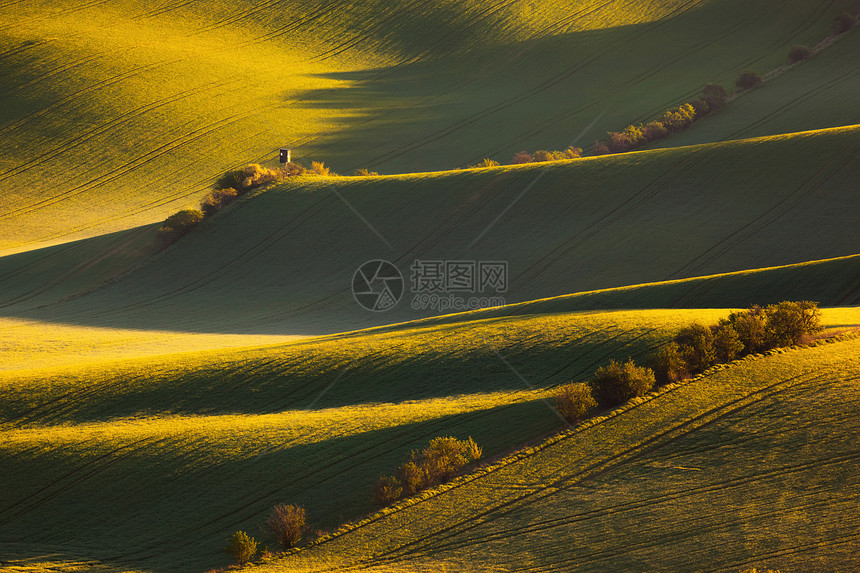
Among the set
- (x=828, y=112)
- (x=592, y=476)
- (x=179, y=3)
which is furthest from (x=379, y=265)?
(x=179, y=3)

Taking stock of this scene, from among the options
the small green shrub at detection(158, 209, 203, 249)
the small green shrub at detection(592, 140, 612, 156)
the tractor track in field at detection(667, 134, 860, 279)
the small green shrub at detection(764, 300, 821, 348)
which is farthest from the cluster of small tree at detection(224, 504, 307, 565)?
the small green shrub at detection(592, 140, 612, 156)

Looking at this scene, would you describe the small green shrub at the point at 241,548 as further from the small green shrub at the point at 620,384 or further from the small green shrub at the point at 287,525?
the small green shrub at the point at 620,384

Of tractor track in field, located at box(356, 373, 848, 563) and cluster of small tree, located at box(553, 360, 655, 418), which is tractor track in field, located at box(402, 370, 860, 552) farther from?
cluster of small tree, located at box(553, 360, 655, 418)

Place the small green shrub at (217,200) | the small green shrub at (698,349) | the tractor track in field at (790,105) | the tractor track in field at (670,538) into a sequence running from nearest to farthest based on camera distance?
the tractor track in field at (670,538) < the small green shrub at (698,349) < the small green shrub at (217,200) < the tractor track in field at (790,105)

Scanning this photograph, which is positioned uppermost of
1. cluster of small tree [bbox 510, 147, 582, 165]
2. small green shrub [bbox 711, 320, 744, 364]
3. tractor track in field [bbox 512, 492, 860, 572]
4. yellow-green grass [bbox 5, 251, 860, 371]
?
cluster of small tree [bbox 510, 147, 582, 165]

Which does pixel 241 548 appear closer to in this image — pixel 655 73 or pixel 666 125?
pixel 666 125

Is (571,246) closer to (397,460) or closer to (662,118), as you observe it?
(397,460)

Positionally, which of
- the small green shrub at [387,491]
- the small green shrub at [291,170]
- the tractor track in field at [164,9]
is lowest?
the small green shrub at [387,491]

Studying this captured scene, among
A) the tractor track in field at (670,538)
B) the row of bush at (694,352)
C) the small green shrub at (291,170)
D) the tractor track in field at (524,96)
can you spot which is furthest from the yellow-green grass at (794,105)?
the tractor track in field at (670,538)
